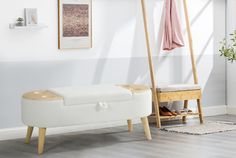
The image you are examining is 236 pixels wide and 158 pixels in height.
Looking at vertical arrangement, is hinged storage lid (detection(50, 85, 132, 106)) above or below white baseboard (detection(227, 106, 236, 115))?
above

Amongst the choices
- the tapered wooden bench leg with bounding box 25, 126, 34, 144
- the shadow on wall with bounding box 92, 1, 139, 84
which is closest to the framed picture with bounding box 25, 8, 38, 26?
the shadow on wall with bounding box 92, 1, 139, 84

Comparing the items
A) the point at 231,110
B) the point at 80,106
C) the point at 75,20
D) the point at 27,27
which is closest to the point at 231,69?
the point at 231,110

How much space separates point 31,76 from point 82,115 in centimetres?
91

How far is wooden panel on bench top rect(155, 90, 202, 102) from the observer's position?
256 inches

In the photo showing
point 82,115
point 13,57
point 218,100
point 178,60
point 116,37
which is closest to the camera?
point 82,115

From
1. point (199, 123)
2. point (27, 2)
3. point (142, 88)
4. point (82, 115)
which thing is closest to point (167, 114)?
point (199, 123)

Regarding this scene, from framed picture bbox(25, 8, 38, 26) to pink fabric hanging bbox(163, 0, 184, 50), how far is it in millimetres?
1744

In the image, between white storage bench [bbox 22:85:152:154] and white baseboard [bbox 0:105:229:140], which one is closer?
white storage bench [bbox 22:85:152:154]

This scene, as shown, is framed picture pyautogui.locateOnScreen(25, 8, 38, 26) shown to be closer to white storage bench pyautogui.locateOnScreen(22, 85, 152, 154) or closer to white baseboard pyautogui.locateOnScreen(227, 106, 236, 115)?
white storage bench pyautogui.locateOnScreen(22, 85, 152, 154)

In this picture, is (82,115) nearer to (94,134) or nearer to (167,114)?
(94,134)

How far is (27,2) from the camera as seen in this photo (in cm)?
588

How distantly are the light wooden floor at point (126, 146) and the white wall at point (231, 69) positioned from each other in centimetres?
154

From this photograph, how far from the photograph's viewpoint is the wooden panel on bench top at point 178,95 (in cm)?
650

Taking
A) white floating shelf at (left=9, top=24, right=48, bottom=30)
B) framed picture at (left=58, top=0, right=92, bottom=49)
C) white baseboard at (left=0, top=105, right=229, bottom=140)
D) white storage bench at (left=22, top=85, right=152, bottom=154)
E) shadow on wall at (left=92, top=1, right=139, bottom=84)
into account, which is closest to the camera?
white storage bench at (left=22, top=85, right=152, bottom=154)
